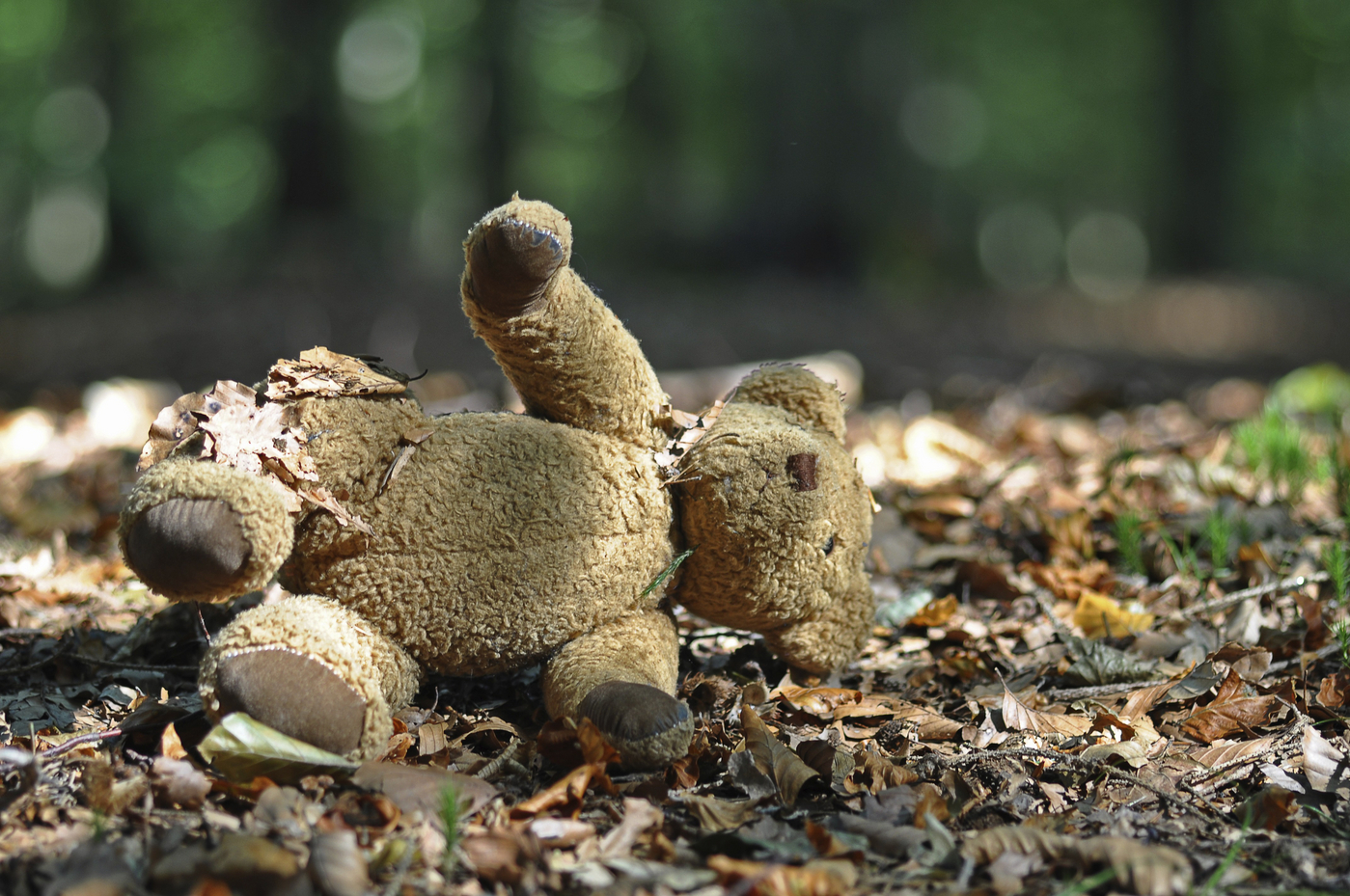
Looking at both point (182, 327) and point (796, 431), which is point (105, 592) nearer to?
point (796, 431)

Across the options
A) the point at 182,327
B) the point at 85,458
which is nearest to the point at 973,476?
the point at 85,458

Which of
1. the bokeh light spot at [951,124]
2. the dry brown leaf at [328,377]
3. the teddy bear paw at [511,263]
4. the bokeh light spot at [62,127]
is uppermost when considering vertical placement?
the bokeh light spot at [951,124]

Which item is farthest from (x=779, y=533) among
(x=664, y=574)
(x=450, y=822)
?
(x=450, y=822)

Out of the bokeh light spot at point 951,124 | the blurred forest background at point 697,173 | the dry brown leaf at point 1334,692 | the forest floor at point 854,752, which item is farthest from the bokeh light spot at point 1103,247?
the dry brown leaf at point 1334,692

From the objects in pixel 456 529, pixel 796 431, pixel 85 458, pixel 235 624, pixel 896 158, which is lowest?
pixel 85 458

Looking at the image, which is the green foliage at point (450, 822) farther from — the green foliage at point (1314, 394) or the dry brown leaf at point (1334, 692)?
the green foliage at point (1314, 394)

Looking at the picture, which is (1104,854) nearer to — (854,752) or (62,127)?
(854,752)
